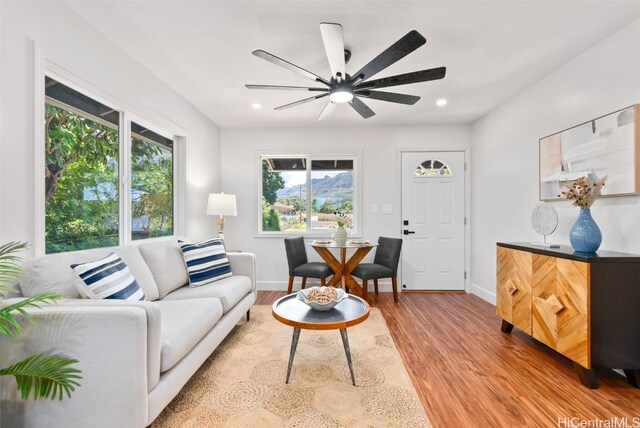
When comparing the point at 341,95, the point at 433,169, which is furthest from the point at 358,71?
the point at 433,169

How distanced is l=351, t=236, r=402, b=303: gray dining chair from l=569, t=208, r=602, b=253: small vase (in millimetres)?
1745

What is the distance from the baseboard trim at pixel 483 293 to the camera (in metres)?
3.43

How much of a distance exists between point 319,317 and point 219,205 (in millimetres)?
2231

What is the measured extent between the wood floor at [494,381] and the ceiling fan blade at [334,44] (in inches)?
86.9

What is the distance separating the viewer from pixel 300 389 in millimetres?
1739

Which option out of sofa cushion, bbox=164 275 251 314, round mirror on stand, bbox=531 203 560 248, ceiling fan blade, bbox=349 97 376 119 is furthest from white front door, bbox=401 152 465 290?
sofa cushion, bbox=164 275 251 314

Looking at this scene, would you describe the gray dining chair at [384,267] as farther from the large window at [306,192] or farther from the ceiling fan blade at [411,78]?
the ceiling fan blade at [411,78]

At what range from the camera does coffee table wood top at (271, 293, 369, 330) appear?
165cm

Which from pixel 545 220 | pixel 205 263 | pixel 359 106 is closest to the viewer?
pixel 545 220

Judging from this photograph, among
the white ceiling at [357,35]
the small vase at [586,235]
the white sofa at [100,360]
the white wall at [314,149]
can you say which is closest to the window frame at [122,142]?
the white ceiling at [357,35]

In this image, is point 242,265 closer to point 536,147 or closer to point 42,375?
point 42,375

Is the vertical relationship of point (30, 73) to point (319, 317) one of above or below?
above

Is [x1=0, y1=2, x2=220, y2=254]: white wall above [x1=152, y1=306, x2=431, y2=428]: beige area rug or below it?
above

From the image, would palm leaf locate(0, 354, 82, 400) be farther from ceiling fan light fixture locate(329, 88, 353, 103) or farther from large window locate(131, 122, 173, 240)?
ceiling fan light fixture locate(329, 88, 353, 103)
